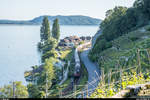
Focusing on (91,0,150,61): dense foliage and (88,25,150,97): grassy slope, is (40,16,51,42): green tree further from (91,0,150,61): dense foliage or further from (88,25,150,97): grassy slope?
(88,25,150,97): grassy slope

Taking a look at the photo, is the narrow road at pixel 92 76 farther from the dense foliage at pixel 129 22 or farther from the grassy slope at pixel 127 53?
the dense foliage at pixel 129 22

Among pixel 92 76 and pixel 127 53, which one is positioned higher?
pixel 127 53

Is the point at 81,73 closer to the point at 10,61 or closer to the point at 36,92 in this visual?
the point at 36,92

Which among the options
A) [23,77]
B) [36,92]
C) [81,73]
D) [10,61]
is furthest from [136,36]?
[10,61]

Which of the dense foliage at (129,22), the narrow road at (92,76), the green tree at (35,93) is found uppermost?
the dense foliage at (129,22)

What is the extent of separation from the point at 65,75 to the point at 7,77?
10753mm

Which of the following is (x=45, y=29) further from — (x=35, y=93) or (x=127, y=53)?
(x=127, y=53)

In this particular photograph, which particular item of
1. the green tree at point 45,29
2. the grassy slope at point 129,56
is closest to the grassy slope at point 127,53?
the grassy slope at point 129,56

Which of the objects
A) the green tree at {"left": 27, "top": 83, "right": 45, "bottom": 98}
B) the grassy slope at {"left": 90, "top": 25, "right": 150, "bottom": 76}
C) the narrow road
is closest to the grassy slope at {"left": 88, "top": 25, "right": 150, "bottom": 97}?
the grassy slope at {"left": 90, "top": 25, "right": 150, "bottom": 76}

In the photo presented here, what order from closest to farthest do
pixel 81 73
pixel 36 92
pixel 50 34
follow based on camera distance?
pixel 36 92 < pixel 81 73 < pixel 50 34

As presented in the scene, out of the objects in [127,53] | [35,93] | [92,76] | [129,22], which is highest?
[129,22]

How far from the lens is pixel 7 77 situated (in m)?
36.9

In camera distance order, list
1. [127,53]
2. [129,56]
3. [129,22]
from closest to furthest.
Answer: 1. [129,56]
2. [127,53]
3. [129,22]

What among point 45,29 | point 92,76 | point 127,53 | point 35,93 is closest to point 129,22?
point 92,76
